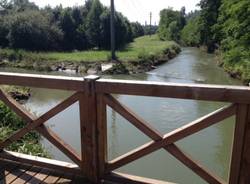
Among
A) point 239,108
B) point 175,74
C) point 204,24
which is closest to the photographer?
point 239,108

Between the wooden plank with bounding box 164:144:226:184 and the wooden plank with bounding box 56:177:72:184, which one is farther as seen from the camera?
the wooden plank with bounding box 56:177:72:184

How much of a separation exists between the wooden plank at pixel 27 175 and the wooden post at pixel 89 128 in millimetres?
506

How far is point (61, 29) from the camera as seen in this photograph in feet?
92.7

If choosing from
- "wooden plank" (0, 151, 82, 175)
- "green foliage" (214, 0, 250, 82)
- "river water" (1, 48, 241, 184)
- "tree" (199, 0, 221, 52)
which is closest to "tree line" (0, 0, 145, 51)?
"tree" (199, 0, 221, 52)

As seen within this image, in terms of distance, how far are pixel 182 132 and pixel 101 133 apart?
0.70 metres

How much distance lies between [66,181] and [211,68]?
18.6 m

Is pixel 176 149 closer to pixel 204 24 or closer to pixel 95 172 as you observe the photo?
pixel 95 172

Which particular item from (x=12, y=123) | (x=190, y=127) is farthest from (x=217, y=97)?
(x=12, y=123)

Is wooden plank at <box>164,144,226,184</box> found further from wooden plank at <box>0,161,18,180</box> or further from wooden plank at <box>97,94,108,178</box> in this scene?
wooden plank at <box>0,161,18,180</box>

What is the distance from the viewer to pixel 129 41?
33.2m

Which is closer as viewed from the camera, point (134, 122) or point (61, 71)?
point (134, 122)

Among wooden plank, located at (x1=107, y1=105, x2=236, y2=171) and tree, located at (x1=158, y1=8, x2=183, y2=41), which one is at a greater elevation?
tree, located at (x1=158, y1=8, x2=183, y2=41)

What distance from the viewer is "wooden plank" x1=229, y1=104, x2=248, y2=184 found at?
203 centimetres

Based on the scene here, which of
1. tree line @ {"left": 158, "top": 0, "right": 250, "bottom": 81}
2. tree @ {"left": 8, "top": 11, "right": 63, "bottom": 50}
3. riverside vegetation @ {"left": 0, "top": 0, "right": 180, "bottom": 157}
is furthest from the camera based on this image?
tree @ {"left": 8, "top": 11, "right": 63, "bottom": 50}
